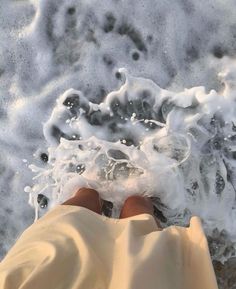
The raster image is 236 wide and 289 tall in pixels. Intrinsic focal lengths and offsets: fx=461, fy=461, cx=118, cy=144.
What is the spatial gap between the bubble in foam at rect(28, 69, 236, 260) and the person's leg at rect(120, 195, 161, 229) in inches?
2.0

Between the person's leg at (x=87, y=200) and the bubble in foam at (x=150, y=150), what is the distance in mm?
66

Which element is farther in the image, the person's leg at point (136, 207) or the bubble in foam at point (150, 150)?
the bubble in foam at point (150, 150)

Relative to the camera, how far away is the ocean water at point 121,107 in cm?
157

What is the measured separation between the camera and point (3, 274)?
0.92 metres

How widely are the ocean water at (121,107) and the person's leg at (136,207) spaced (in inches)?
2.0

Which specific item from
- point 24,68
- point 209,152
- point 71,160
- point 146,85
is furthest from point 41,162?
point 209,152

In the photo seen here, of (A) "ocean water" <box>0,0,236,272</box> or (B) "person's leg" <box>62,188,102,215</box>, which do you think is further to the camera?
(A) "ocean water" <box>0,0,236,272</box>

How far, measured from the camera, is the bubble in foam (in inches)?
61.1

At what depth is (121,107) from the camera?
5.37 ft

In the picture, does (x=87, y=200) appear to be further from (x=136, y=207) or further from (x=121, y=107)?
(x=121, y=107)

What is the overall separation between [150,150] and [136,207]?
0.23m

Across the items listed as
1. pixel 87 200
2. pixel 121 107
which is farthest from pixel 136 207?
pixel 121 107

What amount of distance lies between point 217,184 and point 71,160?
519 millimetres

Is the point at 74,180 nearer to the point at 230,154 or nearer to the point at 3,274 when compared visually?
the point at 230,154
